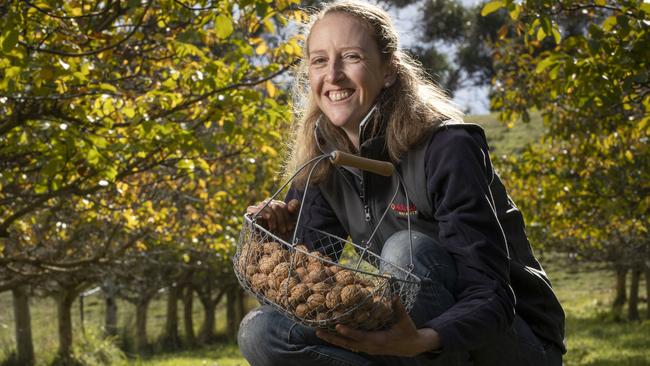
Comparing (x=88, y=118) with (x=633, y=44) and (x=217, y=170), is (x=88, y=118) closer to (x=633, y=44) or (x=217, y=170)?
(x=633, y=44)

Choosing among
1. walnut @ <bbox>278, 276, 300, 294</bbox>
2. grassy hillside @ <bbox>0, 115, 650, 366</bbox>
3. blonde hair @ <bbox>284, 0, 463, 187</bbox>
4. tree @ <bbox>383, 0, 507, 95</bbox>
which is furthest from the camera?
tree @ <bbox>383, 0, 507, 95</bbox>

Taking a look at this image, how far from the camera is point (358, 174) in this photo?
3.45m

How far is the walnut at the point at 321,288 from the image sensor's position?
265cm

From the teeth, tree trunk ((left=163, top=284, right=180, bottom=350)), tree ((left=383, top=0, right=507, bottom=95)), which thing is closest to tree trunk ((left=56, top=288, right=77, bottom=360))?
tree trunk ((left=163, top=284, right=180, bottom=350))

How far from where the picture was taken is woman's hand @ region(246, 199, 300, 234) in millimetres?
3432

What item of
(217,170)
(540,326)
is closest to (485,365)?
(540,326)

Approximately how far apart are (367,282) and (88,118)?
3.77 metres

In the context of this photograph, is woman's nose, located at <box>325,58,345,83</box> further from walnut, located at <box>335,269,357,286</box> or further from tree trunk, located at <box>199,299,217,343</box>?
tree trunk, located at <box>199,299,217,343</box>

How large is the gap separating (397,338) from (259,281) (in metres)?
0.50

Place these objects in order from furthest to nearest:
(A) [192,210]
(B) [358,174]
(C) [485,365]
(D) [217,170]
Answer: (D) [217,170], (A) [192,210], (B) [358,174], (C) [485,365]

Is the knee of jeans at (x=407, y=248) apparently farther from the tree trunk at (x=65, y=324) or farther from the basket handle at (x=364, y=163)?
the tree trunk at (x=65, y=324)

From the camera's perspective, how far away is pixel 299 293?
8.84 feet

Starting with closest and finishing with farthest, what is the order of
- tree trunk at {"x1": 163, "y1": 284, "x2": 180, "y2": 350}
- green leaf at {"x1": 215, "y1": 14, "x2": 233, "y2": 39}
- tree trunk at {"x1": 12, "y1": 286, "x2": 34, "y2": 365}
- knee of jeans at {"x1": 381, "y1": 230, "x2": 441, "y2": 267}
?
knee of jeans at {"x1": 381, "y1": 230, "x2": 441, "y2": 267}, green leaf at {"x1": 215, "y1": 14, "x2": 233, "y2": 39}, tree trunk at {"x1": 12, "y1": 286, "x2": 34, "y2": 365}, tree trunk at {"x1": 163, "y1": 284, "x2": 180, "y2": 350}

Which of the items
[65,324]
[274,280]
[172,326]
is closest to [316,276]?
[274,280]
